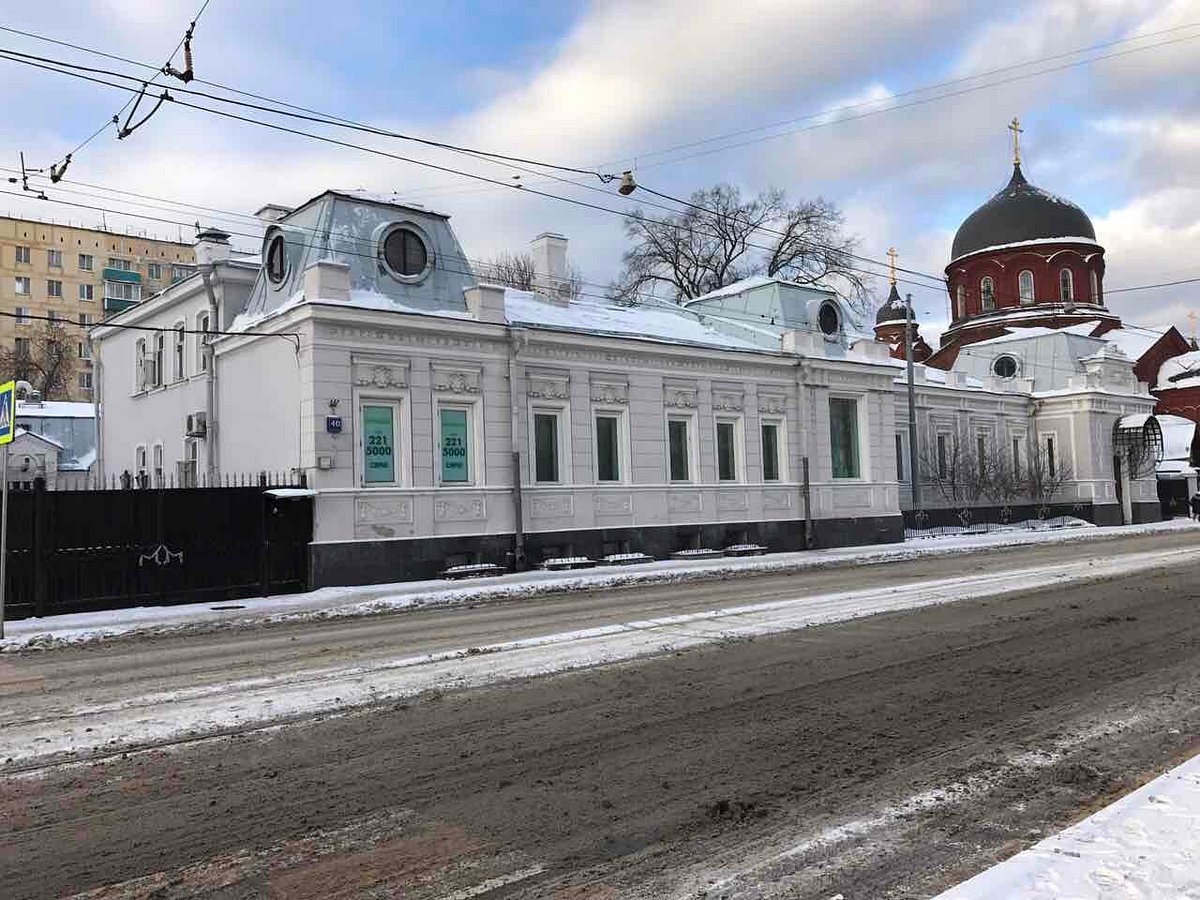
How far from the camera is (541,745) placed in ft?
21.0

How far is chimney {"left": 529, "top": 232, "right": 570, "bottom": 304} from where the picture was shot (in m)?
27.6

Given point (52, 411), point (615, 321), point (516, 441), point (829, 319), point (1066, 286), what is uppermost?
point (1066, 286)

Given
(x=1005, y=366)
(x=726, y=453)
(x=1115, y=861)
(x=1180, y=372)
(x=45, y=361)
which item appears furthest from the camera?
(x=45, y=361)

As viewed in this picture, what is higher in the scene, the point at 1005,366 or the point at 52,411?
the point at 1005,366

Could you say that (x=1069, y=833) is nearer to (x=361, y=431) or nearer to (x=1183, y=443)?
(x=361, y=431)

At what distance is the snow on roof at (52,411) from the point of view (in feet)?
146

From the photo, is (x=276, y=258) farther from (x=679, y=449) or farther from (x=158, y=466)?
(x=679, y=449)

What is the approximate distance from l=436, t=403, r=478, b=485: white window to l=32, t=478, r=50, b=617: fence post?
766cm

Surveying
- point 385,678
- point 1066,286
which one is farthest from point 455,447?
point 1066,286

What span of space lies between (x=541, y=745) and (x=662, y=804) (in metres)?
1.40

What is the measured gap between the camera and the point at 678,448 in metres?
25.6

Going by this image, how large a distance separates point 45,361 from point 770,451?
208 feet

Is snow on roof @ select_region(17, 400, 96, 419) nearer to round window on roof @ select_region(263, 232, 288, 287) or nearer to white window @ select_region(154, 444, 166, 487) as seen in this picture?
white window @ select_region(154, 444, 166, 487)

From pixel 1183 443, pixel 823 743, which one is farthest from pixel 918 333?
pixel 823 743
